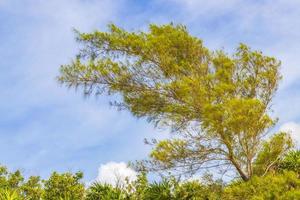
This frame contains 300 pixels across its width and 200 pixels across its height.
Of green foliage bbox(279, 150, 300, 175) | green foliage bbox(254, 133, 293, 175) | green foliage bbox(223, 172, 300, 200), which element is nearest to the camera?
green foliage bbox(223, 172, 300, 200)

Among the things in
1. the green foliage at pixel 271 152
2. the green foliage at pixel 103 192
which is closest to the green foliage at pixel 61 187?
the green foliage at pixel 103 192

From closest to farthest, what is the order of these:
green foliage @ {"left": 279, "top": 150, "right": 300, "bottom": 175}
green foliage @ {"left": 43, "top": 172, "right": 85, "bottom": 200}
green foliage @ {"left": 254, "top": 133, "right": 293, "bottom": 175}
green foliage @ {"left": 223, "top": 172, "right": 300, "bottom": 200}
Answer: green foliage @ {"left": 223, "top": 172, "right": 300, "bottom": 200} < green foliage @ {"left": 254, "top": 133, "right": 293, "bottom": 175} < green foliage @ {"left": 279, "top": 150, "right": 300, "bottom": 175} < green foliage @ {"left": 43, "top": 172, "right": 85, "bottom": 200}

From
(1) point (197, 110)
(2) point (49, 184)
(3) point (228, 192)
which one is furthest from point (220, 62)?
(2) point (49, 184)

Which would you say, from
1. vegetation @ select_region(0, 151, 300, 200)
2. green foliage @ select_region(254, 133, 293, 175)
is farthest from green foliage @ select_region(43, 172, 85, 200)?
green foliage @ select_region(254, 133, 293, 175)

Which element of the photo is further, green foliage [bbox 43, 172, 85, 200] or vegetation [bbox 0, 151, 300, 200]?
green foliage [bbox 43, 172, 85, 200]

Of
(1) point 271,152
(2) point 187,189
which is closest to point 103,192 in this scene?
(2) point 187,189

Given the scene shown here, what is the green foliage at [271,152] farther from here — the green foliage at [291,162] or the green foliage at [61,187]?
the green foliage at [61,187]

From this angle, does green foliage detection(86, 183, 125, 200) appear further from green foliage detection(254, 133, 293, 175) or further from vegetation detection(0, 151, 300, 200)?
green foliage detection(254, 133, 293, 175)

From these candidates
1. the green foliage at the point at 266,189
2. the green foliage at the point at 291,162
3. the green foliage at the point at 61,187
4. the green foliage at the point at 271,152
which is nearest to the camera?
the green foliage at the point at 266,189

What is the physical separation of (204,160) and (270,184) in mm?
2475

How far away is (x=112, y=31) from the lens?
61.0 ft

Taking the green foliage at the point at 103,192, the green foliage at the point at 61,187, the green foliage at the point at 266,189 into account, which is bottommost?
the green foliage at the point at 266,189

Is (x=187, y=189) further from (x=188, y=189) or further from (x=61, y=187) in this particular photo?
(x=61, y=187)

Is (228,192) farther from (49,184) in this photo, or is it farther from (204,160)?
(49,184)
